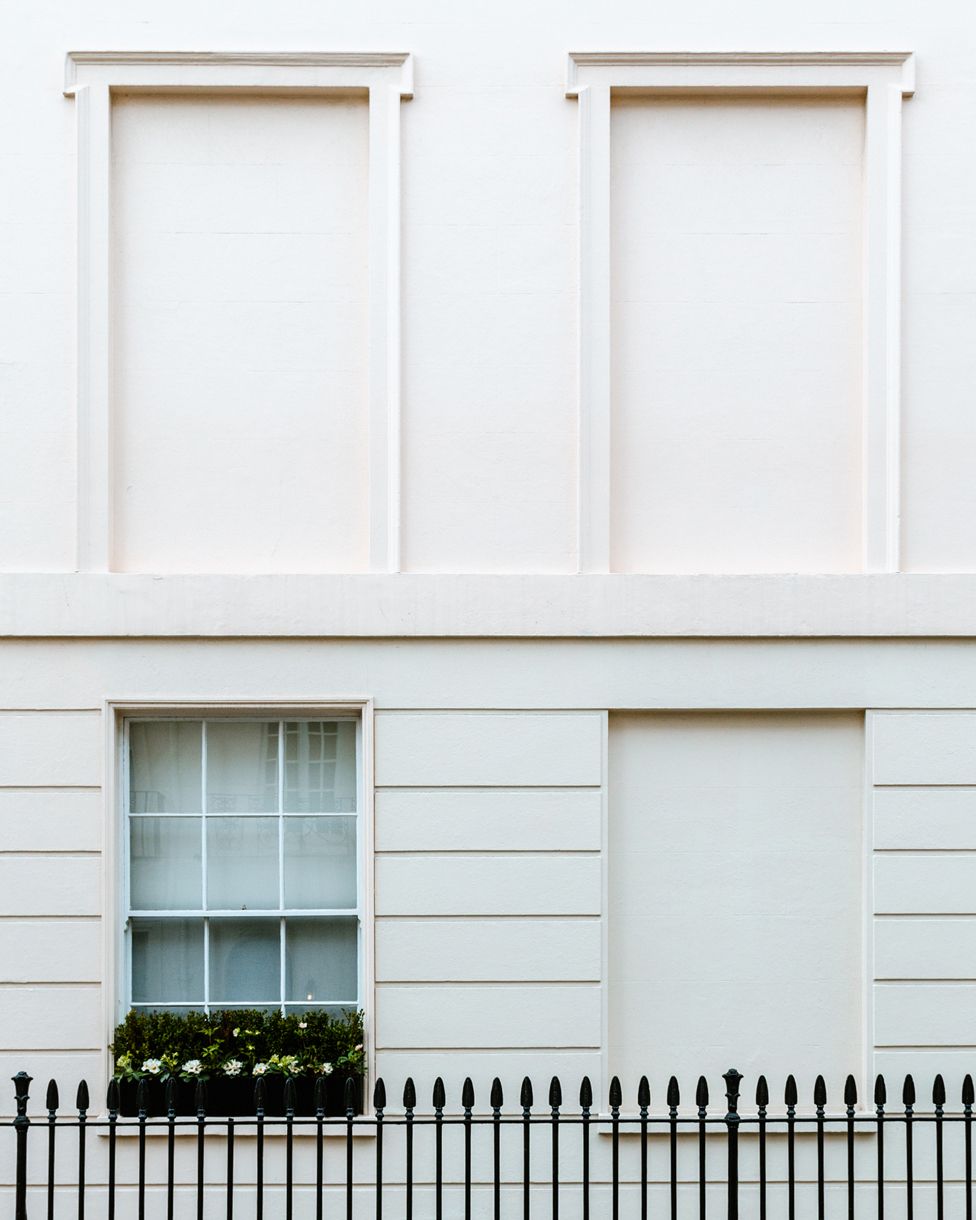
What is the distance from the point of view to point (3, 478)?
7.10 metres

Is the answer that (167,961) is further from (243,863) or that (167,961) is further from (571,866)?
(571,866)

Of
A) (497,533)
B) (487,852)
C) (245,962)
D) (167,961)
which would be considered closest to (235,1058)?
(245,962)

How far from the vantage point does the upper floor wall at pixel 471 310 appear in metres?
7.11

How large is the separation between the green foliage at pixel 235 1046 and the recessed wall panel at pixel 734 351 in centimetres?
316

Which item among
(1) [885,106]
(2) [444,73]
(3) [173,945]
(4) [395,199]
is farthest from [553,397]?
(3) [173,945]

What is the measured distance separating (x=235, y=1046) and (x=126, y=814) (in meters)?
1.46

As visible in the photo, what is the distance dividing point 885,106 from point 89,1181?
7.63 m

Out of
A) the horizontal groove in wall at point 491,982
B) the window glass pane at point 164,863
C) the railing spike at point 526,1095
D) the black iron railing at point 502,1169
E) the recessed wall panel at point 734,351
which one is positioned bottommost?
the black iron railing at point 502,1169

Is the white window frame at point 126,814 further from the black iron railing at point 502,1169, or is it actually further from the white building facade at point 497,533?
the black iron railing at point 502,1169

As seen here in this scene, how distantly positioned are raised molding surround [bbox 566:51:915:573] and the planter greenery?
10.1ft

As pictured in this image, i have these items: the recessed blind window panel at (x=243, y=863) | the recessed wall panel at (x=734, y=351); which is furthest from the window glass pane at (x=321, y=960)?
the recessed wall panel at (x=734, y=351)

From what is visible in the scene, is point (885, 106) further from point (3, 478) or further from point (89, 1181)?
point (89, 1181)

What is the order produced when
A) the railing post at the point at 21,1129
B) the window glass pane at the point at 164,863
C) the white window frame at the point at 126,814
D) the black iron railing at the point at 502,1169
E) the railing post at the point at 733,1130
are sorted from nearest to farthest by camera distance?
the railing post at the point at 733,1130, the railing post at the point at 21,1129, the black iron railing at the point at 502,1169, the white window frame at the point at 126,814, the window glass pane at the point at 164,863

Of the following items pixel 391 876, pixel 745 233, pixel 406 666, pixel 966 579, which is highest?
pixel 745 233
